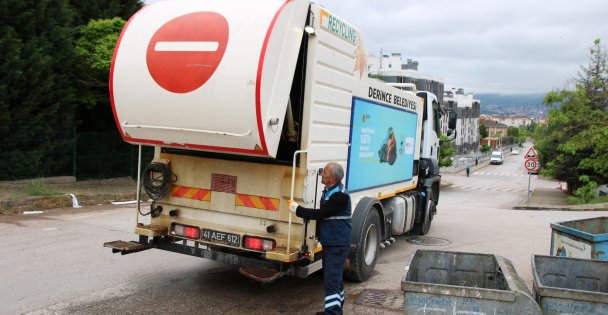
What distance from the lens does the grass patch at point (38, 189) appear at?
12.3m

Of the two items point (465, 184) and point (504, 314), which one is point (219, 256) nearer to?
point (504, 314)

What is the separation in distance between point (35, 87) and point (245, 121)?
1118 cm

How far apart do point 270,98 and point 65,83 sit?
12035 mm

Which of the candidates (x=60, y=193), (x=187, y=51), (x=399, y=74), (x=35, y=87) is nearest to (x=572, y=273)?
(x=187, y=51)

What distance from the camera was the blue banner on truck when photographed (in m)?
6.70

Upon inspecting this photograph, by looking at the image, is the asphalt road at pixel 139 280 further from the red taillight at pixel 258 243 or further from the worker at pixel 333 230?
the worker at pixel 333 230

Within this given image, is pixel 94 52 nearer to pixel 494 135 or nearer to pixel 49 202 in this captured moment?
pixel 49 202

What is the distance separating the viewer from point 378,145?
756 cm

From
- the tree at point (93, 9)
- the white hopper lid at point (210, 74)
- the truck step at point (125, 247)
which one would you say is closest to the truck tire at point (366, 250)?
the white hopper lid at point (210, 74)

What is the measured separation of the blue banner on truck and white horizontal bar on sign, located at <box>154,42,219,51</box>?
6.84ft

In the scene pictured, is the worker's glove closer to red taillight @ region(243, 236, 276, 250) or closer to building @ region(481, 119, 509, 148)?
red taillight @ region(243, 236, 276, 250)

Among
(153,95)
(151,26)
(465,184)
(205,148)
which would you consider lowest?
A: (465,184)

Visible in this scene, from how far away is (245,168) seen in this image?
19.2ft

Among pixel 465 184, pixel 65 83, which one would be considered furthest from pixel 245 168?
pixel 465 184
